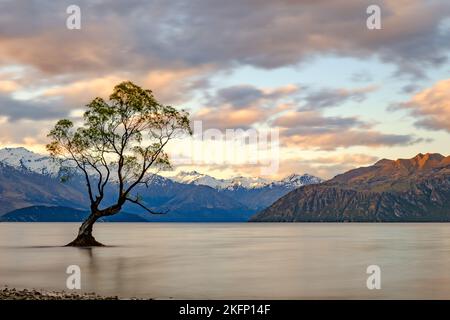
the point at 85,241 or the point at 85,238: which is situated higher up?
the point at 85,238

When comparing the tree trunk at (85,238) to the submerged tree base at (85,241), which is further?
the submerged tree base at (85,241)

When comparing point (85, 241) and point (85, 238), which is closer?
point (85, 238)

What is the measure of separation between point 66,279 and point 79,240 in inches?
2124

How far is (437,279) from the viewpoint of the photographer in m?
63.5

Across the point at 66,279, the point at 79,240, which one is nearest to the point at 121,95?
the point at 79,240

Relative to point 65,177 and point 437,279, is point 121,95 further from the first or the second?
point 437,279

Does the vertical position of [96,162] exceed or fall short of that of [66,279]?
it exceeds it

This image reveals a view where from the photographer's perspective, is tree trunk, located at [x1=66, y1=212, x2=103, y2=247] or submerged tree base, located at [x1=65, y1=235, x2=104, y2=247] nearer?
tree trunk, located at [x1=66, y1=212, x2=103, y2=247]

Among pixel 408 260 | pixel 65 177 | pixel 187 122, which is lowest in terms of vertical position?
pixel 408 260

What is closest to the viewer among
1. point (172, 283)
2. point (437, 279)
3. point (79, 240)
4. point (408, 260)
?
point (172, 283)
